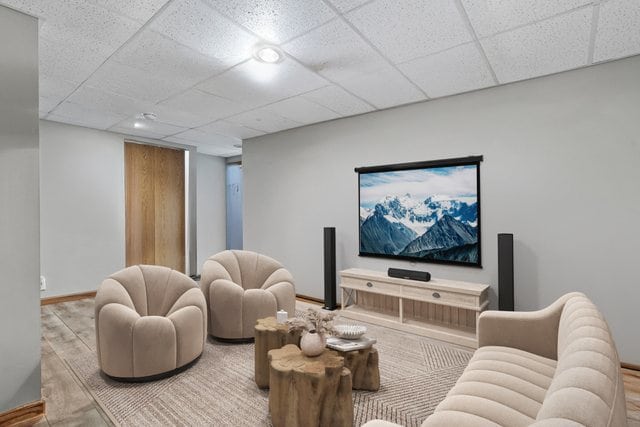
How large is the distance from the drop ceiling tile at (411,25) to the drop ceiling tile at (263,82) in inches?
31.2

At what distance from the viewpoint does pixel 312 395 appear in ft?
5.98

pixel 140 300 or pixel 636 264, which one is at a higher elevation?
pixel 636 264

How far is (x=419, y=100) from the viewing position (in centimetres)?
386

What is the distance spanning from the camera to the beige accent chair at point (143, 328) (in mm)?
2508

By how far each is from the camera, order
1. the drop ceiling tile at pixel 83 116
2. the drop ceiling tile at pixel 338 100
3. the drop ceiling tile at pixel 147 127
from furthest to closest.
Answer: the drop ceiling tile at pixel 147 127 < the drop ceiling tile at pixel 83 116 < the drop ceiling tile at pixel 338 100

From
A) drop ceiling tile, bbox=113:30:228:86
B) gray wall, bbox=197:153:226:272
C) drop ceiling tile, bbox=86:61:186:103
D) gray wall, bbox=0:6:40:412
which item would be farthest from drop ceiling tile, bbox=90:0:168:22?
gray wall, bbox=197:153:226:272

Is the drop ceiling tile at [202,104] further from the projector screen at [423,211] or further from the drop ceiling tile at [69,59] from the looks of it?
the projector screen at [423,211]

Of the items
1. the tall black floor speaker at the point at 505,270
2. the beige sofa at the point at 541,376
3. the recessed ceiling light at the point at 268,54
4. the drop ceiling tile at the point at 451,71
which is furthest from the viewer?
the tall black floor speaker at the point at 505,270

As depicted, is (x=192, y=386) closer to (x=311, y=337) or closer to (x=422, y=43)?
(x=311, y=337)

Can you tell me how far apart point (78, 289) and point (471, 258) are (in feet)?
18.1

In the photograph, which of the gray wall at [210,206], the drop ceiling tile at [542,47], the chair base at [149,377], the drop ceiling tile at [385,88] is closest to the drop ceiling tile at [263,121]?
the drop ceiling tile at [385,88]

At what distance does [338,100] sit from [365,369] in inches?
112

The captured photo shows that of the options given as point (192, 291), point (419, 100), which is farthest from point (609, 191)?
point (192, 291)

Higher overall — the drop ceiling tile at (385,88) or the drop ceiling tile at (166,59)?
the drop ceiling tile at (166,59)
